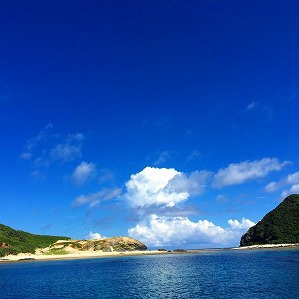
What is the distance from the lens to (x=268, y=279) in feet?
240

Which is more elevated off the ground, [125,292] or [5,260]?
[5,260]

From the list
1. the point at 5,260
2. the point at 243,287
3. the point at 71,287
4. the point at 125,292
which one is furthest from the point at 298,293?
the point at 5,260

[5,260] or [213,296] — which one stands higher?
[5,260]

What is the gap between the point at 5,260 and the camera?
654ft

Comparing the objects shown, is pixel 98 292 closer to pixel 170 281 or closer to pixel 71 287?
pixel 71 287

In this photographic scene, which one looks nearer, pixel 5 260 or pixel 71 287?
pixel 71 287

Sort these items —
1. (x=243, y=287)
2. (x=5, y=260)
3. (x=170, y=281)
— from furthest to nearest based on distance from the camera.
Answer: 1. (x=5, y=260)
2. (x=170, y=281)
3. (x=243, y=287)

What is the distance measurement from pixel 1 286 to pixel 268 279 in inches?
2381

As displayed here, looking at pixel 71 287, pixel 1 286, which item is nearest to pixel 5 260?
pixel 1 286

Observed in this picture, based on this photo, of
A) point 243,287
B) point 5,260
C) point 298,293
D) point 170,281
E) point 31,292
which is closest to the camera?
point 298,293

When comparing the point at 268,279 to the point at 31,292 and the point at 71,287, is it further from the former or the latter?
the point at 31,292

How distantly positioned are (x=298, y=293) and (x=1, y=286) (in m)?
65.4

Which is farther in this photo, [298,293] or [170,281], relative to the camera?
[170,281]

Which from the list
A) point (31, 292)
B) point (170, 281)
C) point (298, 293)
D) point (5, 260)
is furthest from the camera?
point (5, 260)
